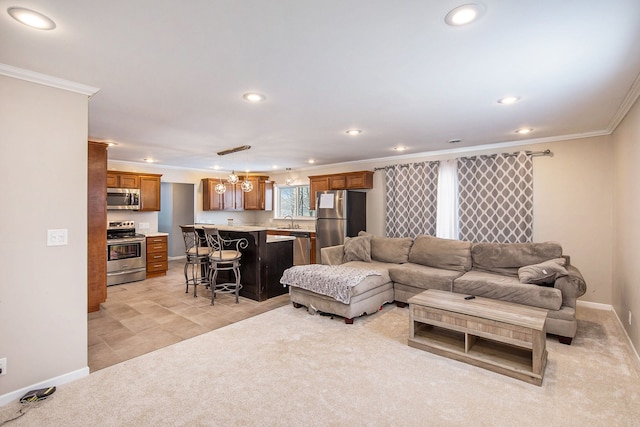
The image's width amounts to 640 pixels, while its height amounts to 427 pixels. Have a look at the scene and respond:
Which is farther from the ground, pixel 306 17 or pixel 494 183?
pixel 306 17

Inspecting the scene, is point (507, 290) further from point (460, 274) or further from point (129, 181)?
point (129, 181)

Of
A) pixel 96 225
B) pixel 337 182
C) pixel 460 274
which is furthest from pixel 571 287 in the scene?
pixel 96 225

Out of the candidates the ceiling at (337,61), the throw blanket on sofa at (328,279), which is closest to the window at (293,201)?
the throw blanket on sofa at (328,279)

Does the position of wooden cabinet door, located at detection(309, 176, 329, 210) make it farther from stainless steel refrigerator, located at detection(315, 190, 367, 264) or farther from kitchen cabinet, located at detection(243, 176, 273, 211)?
kitchen cabinet, located at detection(243, 176, 273, 211)

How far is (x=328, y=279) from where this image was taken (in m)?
3.82

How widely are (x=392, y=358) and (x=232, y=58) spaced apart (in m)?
2.81

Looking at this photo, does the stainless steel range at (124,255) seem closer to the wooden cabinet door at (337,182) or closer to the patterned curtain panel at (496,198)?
the wooden cabinet door at (337,182)

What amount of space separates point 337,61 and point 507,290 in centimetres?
306

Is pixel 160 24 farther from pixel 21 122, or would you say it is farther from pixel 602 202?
pixel 602 202

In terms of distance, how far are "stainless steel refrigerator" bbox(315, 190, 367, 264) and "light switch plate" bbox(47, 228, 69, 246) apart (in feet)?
14.7

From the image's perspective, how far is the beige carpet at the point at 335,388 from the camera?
202 centimetres

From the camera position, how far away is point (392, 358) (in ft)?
9.25

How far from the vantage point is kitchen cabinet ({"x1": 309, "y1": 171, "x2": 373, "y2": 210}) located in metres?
6.34

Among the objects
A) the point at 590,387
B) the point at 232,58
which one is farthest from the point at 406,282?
the point at 232,58
